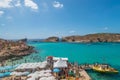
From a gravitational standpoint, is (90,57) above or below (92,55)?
below

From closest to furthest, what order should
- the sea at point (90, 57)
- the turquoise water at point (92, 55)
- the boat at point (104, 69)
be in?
the turquoise water at point (92, 55)
the sea at point (90, 57)
the boat at point (104, 69)

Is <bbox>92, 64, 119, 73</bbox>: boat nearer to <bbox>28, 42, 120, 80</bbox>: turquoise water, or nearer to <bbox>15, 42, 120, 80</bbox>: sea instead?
<bbox>15, 42, 120, 80</bbox>: sea

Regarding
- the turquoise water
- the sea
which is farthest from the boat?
the turquoise water

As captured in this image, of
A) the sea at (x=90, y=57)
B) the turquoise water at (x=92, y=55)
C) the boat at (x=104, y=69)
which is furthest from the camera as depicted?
the boat at (x=104, y=69)

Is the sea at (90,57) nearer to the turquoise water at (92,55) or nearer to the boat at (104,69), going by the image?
the turquoise water at (92,55)

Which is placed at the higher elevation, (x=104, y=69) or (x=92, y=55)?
(x=92, y=55)

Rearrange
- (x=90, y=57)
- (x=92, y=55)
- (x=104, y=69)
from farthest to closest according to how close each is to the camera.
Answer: (x=92, y=55)
(x=90, y=57)
(x=104, y=69)

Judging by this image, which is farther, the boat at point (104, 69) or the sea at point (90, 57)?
the boat at point (104, 69)

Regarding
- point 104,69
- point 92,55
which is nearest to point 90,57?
point 92,55

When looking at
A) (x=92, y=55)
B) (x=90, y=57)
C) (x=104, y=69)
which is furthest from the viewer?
(x=92, y=55)

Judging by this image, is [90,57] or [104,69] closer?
[104,69]

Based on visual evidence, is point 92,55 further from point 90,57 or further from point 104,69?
point 104,69

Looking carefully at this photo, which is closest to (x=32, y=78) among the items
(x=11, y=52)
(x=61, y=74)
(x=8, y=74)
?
(x=61, y=74)

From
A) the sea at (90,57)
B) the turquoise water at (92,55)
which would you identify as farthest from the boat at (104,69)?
the turquoise water at (92,55)
